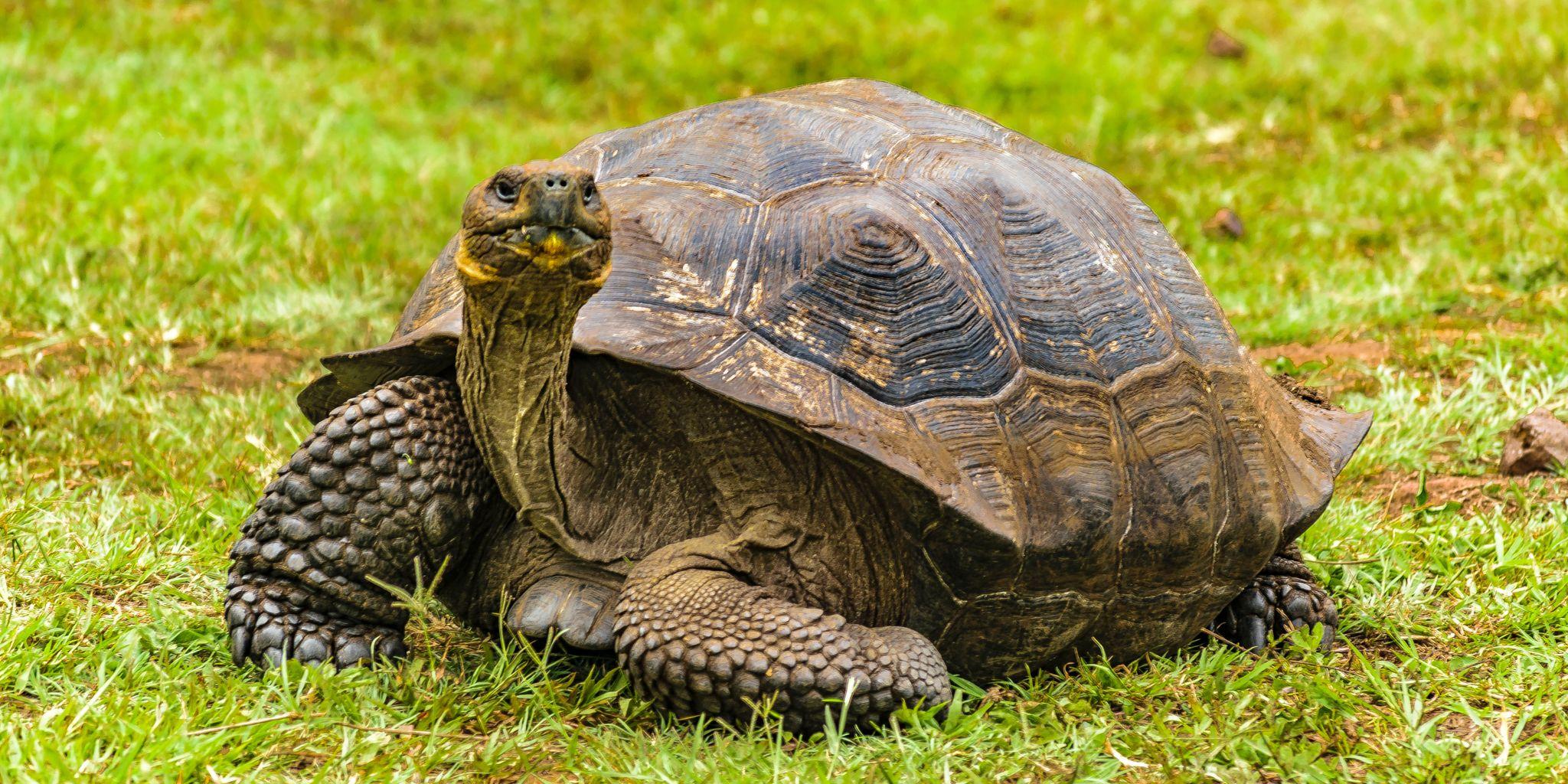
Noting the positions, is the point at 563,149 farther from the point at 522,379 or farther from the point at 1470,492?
the point at 522,379

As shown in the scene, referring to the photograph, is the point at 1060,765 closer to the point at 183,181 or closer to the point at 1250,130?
the point at 183,181

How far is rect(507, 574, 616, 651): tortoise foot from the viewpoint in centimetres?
268

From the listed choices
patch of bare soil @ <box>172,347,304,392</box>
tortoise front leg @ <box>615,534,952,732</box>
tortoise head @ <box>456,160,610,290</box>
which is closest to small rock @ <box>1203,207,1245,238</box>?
patch of bare soil @ <box>172,347,304,392</box>

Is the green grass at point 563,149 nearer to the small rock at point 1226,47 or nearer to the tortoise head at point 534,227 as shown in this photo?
the small rock at point 1226,47

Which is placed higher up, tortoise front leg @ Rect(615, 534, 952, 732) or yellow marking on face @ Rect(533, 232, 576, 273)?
yellow marking on face @ Rect(533, 232, 576, 273)

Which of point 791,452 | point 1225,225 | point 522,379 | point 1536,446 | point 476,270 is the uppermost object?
point 476,270

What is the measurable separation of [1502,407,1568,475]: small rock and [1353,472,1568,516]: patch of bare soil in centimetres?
4

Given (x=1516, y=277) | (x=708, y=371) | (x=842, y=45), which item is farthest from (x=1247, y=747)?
(x=842, y=45)

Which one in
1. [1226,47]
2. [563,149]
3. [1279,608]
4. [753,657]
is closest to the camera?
[753,657]

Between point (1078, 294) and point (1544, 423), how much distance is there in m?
1.84

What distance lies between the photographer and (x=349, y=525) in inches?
108

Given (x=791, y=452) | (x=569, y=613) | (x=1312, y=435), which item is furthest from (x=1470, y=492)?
(x=569, y=613)

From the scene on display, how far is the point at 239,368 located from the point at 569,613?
2.54 m

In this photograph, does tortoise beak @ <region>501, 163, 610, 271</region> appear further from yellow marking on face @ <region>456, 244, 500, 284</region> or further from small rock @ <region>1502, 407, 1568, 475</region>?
small rock @ <region>1502, 407, 1568, 475</region>
